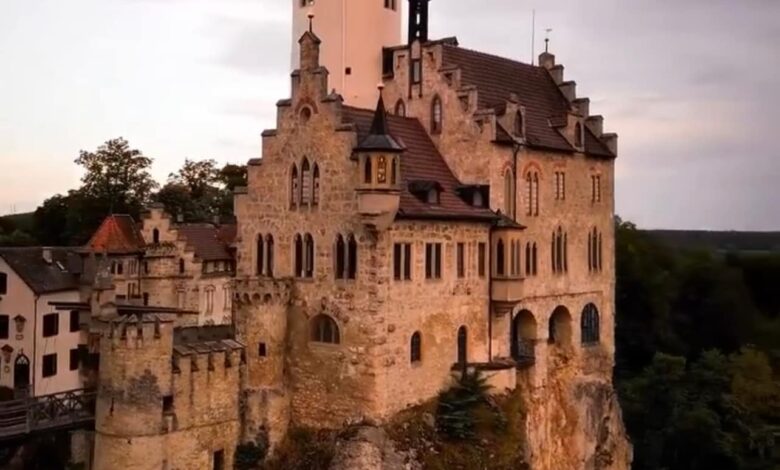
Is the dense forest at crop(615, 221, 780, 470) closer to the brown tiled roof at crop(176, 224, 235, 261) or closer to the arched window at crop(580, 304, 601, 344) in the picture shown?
the arched window at crop(580, 304, 601, 344)

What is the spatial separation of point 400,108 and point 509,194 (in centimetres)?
587

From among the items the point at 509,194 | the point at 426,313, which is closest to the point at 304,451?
the point at 426,313

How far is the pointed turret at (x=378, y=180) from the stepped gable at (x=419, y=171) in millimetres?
697

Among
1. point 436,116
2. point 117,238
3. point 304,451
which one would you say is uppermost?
point 436,116

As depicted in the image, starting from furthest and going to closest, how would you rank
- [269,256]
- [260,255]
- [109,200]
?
[109,200] < [260,255] < [269,256]

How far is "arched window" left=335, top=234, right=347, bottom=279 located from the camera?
34.9 metres

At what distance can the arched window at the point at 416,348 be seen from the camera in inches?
1401

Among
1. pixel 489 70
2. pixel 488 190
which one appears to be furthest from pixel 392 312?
pixel 489 70

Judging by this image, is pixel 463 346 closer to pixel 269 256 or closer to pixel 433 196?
pixel 433 196

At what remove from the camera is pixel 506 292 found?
38438 millimetres

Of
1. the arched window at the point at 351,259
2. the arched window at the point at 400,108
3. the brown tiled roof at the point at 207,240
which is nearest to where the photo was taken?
the arched window at the point at 351,259

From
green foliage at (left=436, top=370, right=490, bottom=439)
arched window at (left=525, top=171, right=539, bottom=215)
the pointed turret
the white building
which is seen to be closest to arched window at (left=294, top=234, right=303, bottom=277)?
the pointed turret

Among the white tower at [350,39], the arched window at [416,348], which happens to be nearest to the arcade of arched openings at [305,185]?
the arched window at [416,348]

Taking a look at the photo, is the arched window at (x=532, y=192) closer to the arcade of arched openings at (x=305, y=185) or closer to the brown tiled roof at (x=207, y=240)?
the arcade of arched openings at (x=305, y=185)
